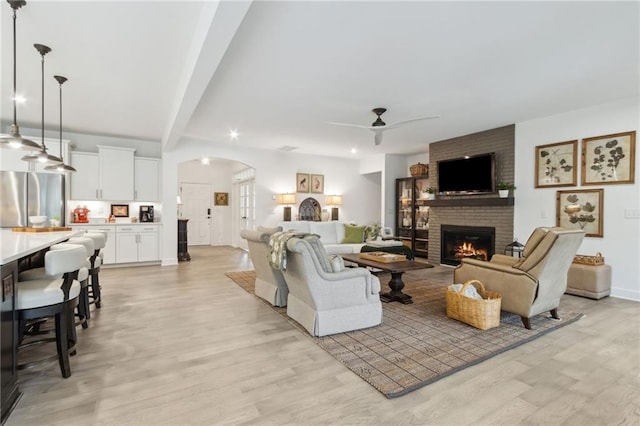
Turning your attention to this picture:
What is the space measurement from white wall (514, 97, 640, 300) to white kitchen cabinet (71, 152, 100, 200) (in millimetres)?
8019

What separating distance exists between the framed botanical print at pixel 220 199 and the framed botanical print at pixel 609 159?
9328 mm

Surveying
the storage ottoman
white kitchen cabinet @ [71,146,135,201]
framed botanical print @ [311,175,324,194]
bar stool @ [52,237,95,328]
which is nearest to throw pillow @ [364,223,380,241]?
framed botanical print @ [311,175,324,194]

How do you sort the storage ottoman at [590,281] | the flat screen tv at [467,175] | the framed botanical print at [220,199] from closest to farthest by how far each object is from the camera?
1. the storage ottoman at [590,281]
2. the flat screen tv at [467,175]
3. the framed botanical print at [220,199]

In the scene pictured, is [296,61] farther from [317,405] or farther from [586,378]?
[586,378]

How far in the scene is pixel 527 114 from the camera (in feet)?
16.8

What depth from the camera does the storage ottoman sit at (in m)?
4.35

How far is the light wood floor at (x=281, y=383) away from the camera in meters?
1.89

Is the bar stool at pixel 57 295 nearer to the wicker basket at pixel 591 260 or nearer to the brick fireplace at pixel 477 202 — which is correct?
the wicker basket at pixel 591 260

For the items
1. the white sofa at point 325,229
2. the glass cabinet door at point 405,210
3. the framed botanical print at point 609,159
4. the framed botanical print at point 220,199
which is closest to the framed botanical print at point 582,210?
the framed botanical print at point 609,159

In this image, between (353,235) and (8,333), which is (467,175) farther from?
(8,333)

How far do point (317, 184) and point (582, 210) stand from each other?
18.6ft

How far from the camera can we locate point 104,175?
21.2 feet

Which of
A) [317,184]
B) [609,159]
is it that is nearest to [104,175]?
[317,184]

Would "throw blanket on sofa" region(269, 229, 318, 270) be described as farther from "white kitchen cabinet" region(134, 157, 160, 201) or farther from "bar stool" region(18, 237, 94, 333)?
"white kitchen cabinet" region(134, 157, 160, 201)
